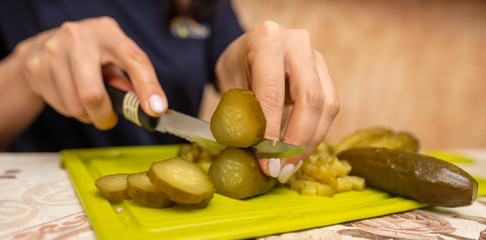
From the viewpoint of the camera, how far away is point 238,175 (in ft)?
2.68

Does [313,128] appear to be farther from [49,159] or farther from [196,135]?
[49,159]

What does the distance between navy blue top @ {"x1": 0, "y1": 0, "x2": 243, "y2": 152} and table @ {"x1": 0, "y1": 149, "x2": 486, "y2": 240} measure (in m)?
0.81

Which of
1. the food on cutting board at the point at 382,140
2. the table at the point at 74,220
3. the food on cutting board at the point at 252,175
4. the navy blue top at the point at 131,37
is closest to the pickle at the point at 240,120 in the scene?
the food on cutting board at the point at 252,175

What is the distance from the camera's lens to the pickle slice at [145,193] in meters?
0.73

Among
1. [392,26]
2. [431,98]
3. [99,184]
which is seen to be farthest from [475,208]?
[431,98]

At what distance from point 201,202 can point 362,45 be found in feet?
9.39

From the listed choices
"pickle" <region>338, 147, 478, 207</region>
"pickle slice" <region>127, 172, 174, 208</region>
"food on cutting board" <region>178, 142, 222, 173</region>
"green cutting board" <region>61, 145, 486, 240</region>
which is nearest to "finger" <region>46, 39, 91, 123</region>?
"green cutting board" <region>61, 145, 486, 240</region>

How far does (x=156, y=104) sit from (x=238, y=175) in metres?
0.32

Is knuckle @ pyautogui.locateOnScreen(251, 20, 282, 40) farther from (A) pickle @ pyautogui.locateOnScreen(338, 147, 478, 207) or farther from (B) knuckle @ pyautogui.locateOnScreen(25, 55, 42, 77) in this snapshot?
(B) knuckle @ pyautogui.locateOnScreen(25, 55, 42, 77)

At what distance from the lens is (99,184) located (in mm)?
773

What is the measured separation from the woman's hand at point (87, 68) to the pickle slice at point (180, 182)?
11.4 inches

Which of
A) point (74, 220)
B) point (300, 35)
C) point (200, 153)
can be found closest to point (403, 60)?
point (300, 35)

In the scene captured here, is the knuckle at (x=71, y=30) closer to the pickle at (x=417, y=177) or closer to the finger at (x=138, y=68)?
the finger at (x=138, y=68)

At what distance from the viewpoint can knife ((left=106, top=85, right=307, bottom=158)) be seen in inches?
32.4
